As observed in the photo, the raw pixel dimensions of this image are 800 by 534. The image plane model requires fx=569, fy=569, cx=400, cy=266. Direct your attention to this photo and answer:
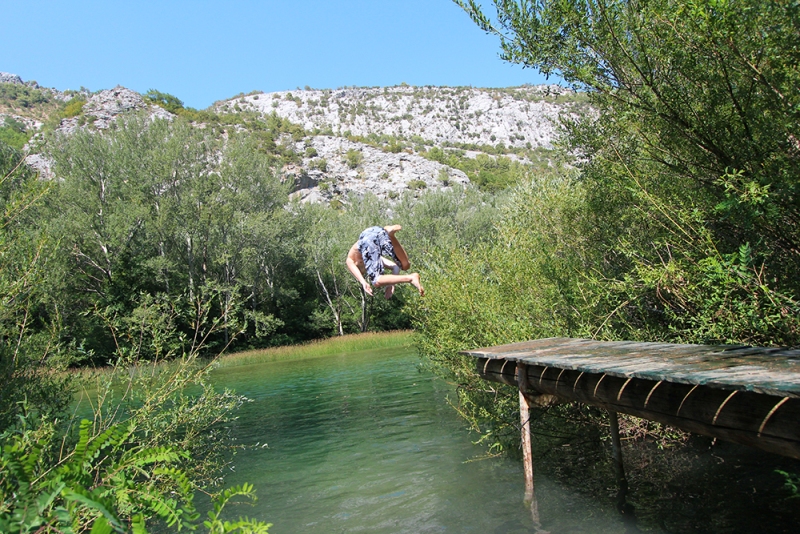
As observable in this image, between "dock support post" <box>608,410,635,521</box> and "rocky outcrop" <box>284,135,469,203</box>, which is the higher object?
"rocky outcrop" <box>284,135,469,203</box>

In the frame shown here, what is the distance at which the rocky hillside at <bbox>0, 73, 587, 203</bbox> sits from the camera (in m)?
86.1

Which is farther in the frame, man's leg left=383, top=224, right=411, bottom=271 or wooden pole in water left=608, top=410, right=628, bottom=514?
man's leg left=383, top=224, right=411, bottom=271

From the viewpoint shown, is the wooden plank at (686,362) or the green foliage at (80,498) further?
the wooden plank at (686,362)

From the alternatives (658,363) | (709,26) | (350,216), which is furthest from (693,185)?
(350,216)

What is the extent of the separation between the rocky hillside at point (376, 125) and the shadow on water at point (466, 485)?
5887 centimetres

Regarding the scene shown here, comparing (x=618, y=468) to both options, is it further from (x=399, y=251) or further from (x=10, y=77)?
(x=10, y=77)

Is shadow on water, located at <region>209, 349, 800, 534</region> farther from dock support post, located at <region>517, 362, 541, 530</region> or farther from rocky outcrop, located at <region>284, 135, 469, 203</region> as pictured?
rocky outcrop, located at <region>284, 135, 469, 203</region>

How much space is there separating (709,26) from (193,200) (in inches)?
1417

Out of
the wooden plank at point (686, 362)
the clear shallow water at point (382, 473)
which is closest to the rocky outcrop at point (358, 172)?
the clear shallow water at point (382, 473)

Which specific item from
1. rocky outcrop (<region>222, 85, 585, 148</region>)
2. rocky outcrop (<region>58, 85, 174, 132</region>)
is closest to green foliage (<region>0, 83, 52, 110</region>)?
rocky outcrop (<region>58, 85, 174, 132</region>)

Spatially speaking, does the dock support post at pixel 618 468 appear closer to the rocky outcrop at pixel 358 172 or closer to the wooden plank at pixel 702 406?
the wooden plank at pixel 702 406

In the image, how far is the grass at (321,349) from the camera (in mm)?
34250

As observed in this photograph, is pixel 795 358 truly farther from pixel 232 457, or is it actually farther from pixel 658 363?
pixel 232 457

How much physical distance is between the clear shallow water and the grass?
14.6 m
